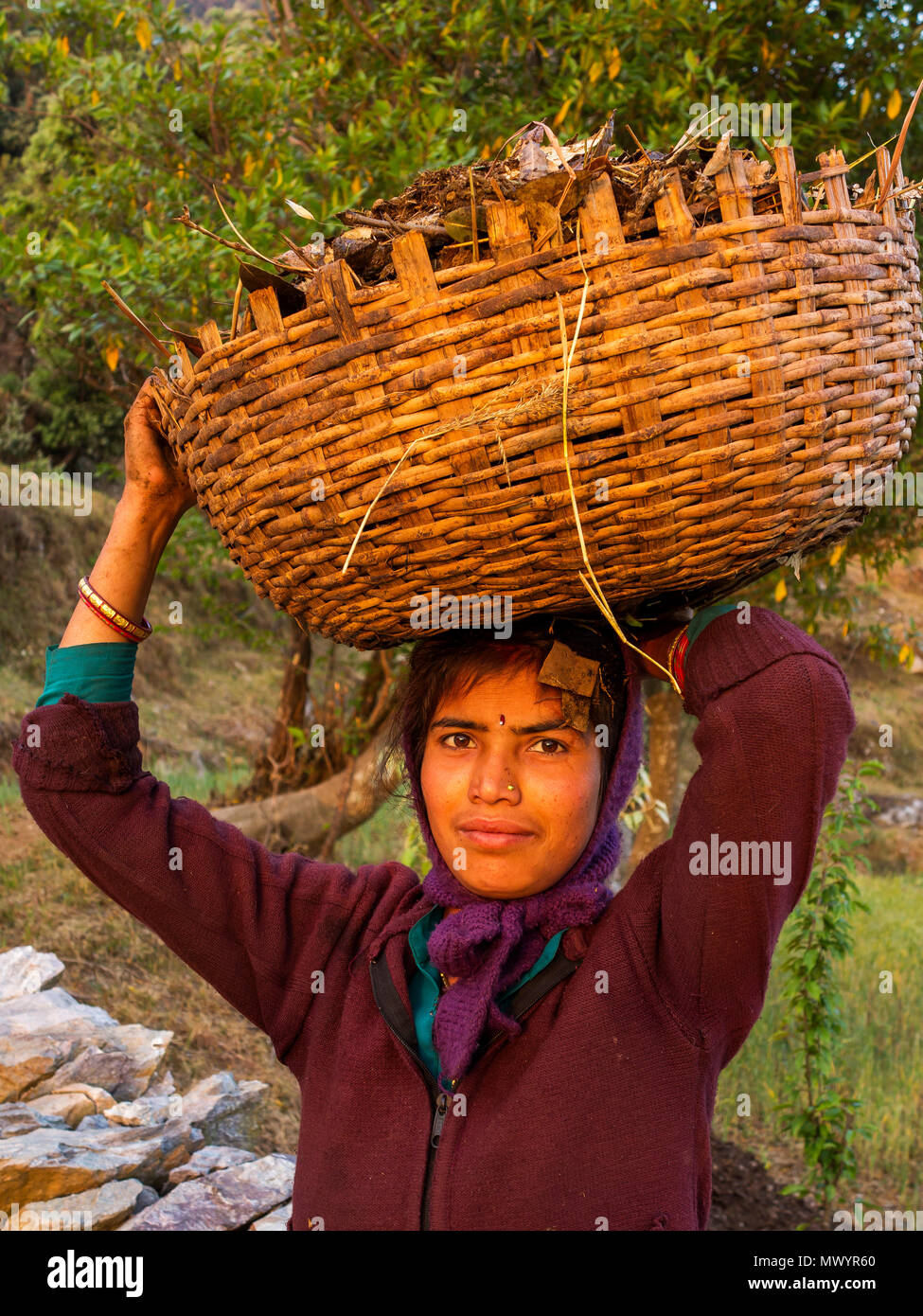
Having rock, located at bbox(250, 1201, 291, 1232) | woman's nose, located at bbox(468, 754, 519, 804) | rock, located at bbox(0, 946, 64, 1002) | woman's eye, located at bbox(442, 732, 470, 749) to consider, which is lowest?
rock, located at bbox(250, 1201, 291, 1232)

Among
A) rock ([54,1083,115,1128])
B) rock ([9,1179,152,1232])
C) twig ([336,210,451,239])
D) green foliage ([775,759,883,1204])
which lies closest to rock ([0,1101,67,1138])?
rock ([54,1083,115,1128])

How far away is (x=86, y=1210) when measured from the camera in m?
2.73

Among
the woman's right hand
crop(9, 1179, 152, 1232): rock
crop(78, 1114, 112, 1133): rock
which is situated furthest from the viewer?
crop(78, 1114, 112, 1133): rock

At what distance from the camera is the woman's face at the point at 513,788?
1.52 meters

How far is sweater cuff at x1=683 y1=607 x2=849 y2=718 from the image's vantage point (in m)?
1.32

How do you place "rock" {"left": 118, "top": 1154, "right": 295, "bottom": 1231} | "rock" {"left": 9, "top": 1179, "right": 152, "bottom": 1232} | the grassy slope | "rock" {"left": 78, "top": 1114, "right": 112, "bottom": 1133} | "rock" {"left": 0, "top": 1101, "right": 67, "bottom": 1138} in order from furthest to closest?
1. the grassy slope
2. "rock" {"left": 78, "top": 1114, "right": 112, "bottom": 1133}
3. "rock" {"left": 0, "top": 1101, "right": 67, "bottom": 1138}
4. "rock" {"left": 118, "top": 1154, "right": 295, "bottom": 1231}
5. "rock" {"left": 9, "top": 1179, "right": 152, "bottom": 1232}

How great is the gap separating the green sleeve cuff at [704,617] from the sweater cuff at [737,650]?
0.03 ft

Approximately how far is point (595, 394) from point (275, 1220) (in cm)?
259

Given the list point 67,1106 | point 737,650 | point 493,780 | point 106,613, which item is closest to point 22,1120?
point 67,1106

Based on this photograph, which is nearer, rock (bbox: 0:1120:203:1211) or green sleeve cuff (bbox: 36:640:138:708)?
green sleeve cuff (bbox: 36:640:138:708)

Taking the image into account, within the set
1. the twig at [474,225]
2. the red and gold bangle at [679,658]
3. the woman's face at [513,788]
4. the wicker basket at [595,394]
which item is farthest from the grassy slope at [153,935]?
the twig at [474,225]

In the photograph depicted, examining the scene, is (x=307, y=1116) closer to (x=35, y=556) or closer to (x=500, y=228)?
(x=500, y=228)

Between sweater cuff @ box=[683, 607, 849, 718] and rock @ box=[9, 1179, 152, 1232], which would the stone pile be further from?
sweater cuff @ box=[683, 607, 849, 718]

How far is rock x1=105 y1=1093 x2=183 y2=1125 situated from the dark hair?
2.45 m
